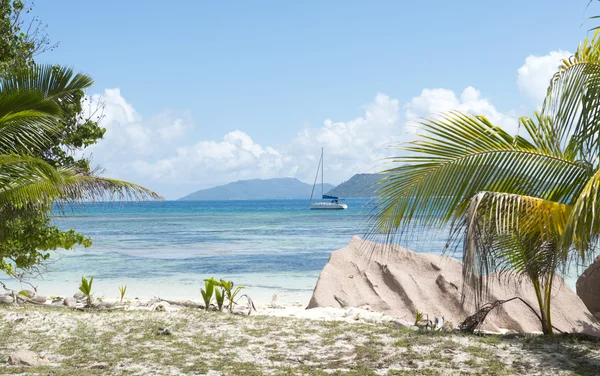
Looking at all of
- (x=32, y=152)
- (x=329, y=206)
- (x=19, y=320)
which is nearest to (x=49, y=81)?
(x=32, y=152)

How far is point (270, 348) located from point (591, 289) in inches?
213

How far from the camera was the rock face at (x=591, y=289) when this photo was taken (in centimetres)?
943

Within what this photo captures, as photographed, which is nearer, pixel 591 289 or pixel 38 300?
pixel 591 289

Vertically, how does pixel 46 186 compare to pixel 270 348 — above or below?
above

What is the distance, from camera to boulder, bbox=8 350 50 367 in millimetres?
6352

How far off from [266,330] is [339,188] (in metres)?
83.8

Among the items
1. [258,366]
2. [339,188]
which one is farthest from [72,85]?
[339,188]

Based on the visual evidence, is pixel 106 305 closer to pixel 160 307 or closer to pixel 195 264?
pixel 160 307

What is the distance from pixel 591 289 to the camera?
9500mm

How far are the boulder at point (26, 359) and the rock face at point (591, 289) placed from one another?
7.53 m

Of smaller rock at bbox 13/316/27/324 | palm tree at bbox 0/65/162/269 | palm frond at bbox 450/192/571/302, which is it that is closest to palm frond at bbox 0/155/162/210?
palm tree at bbox 0/65/162/269

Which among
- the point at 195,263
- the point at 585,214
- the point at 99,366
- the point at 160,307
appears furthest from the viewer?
the point at 195,263

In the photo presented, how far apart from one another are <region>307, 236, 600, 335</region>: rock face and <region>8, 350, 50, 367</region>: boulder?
4720mm

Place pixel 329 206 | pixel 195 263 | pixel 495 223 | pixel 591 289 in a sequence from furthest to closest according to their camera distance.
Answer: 1. pixel 329 206
2. pixel 195 263
3. pixel 591 289
4. pixel 495 223
